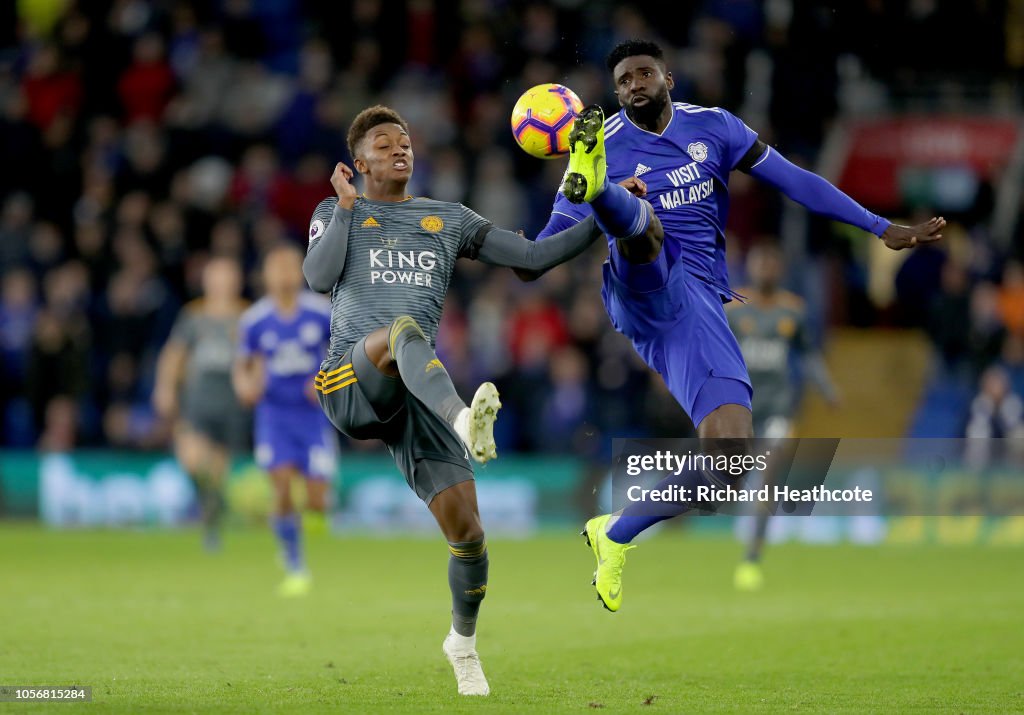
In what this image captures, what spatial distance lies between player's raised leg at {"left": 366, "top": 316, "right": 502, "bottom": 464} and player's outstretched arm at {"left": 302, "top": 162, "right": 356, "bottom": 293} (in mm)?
366

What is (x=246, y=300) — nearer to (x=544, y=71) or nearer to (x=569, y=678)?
(x=544, y=71)

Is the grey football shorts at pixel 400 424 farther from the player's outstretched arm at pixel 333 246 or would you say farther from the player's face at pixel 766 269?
the player's face at pixel 766 269

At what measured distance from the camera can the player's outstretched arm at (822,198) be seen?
7.52m

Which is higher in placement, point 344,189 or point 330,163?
point 330,163

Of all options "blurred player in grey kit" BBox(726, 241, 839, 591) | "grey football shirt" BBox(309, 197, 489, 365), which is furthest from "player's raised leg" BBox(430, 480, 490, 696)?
"blurred player in grey kit" BBox(726, 241, 839, 591)

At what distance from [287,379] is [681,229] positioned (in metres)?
5.50

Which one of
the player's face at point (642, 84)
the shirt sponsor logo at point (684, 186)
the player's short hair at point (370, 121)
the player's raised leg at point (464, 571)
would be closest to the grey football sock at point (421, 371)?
the player's raised leg at point (464, 571)

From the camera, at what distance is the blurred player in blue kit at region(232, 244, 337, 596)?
12609 mm

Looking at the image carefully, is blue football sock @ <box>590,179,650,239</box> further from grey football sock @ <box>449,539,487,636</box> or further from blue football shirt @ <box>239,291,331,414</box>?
blue football shirt @ <box>239,291,331,414</box>

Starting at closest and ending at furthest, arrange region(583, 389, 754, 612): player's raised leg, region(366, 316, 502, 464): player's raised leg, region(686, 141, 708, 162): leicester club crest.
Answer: region(366, 316, 502, 464): player's raised leg, region(583, 389, 754, 612): player's raised leg, region(686, 141, 708, 162): leicester club crest

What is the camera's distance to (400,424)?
23.5ft

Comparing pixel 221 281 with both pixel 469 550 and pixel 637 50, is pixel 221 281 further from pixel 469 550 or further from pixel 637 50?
pixel 469 550

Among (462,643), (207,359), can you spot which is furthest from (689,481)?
(207,359)

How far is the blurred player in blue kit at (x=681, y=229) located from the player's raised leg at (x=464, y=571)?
0.94 meters
